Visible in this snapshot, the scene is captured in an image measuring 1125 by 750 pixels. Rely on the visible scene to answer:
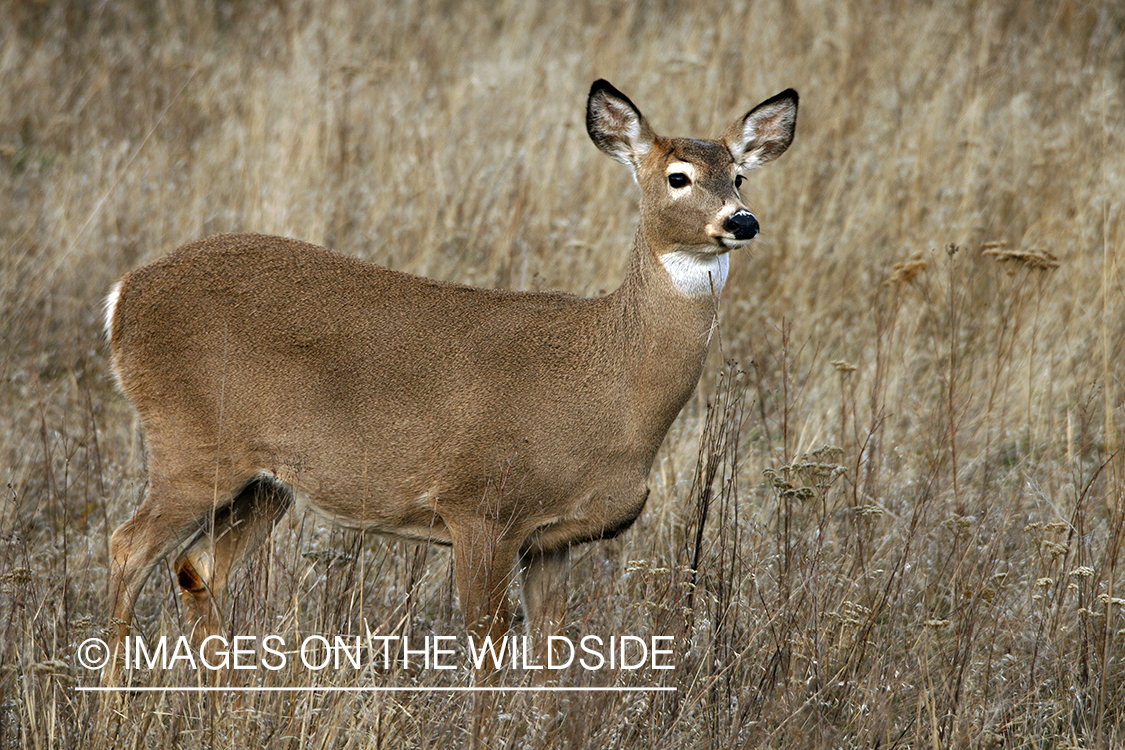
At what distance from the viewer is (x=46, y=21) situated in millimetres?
9961

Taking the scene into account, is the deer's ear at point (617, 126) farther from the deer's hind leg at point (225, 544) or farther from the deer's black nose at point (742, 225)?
the deer's hind leg at point (225, 544)

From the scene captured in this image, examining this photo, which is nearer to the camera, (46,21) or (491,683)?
(491,683)

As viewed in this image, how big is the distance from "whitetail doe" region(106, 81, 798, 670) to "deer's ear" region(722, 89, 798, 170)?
380mm

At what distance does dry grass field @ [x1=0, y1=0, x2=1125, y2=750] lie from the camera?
151 inches

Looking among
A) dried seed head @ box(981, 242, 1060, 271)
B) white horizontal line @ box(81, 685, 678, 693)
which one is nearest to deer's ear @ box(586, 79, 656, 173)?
white horizontal line @ box(81, 685, 678, 693)

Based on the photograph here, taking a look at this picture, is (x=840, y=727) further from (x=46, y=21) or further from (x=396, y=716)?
(x=46, y=21)

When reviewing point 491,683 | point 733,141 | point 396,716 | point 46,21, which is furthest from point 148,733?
point 46,21

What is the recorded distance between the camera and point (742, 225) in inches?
155

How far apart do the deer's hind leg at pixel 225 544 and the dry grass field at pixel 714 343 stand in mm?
176

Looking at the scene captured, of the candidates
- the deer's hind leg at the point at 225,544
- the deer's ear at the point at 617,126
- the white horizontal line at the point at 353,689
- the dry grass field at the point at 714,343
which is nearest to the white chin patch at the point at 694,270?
the dry grass field at the point at 714,343

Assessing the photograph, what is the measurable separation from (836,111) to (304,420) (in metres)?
5.22

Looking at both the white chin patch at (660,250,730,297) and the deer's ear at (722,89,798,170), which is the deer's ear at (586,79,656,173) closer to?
the deer's ear at (722,89,798,170)

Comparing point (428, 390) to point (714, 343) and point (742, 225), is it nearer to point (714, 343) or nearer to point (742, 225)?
point (742, 225)

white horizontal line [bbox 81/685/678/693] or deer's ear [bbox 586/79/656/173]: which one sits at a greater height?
deer's ear [bbox 586/79/656/173]
